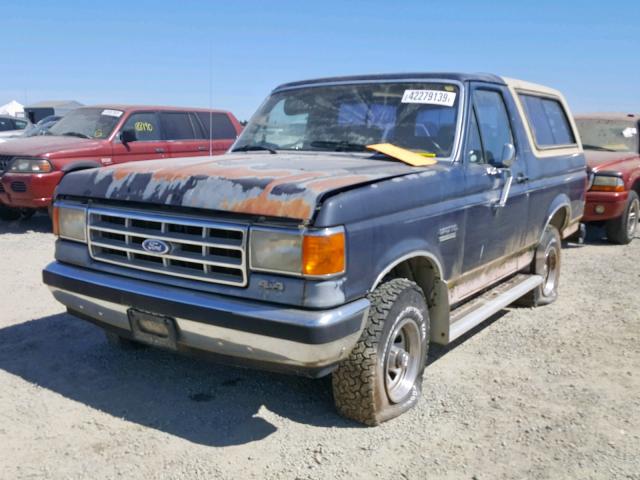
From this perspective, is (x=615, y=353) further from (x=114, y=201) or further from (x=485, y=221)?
(x=114, y=201)

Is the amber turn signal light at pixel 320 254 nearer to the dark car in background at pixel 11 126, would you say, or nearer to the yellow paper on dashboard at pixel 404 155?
the yellow paper on dashboard at pixel 404 155

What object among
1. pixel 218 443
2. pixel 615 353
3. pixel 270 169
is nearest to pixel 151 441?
pixel 218 443

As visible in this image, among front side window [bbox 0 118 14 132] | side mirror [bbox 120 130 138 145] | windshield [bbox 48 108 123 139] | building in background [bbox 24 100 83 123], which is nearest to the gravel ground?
side mirror [bbox 120 130 138 145]

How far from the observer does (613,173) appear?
8594 mm

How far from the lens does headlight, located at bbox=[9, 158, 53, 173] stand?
28.6 feet

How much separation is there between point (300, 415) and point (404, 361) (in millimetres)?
664

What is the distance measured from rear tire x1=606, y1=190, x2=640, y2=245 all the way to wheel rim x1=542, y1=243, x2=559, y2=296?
132 inches

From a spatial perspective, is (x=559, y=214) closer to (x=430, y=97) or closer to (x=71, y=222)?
(x=430, y=97)

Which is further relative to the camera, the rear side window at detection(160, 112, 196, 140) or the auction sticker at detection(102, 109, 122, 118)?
the rear side window at detection(160, 112, 196, 140)

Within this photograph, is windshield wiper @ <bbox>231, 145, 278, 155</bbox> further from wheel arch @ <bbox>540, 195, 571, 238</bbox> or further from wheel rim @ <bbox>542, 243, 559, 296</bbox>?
wheel rim @ <bbox>542, 243, 559, 296</bbox>

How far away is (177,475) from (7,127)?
1547 cm

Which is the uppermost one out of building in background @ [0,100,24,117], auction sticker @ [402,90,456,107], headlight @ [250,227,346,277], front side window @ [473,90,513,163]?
auction sticker @ [402,90,456,107]

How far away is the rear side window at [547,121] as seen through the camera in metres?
5.29

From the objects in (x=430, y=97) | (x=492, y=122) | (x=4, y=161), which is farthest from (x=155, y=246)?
(x=4, y=161)
